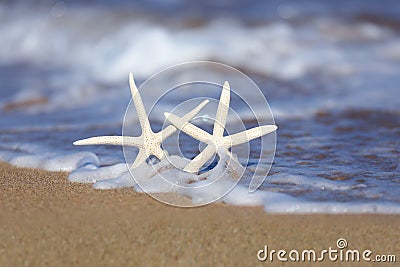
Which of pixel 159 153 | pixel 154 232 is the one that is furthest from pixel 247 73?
pixel 154 232

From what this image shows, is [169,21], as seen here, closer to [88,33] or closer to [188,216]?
[88,33]

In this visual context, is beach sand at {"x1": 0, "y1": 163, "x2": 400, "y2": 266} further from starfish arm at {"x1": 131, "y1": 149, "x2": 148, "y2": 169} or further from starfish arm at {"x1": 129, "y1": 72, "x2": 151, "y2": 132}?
starfish arm at {"x1": 129, "y1": 72, "x2": 151, "y2": 132}

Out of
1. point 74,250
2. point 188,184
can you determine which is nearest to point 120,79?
point 188,184

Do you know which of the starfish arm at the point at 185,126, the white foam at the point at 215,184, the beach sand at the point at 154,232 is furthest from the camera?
the starfish arm at the point at 185,126

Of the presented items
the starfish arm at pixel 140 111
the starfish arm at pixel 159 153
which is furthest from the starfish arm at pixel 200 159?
the starfish arm at pixel 140 111

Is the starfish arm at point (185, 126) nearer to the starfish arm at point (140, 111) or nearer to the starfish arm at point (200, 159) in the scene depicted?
the starfish arm at point (200, 159)

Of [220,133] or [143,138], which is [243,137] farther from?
[143,138]
